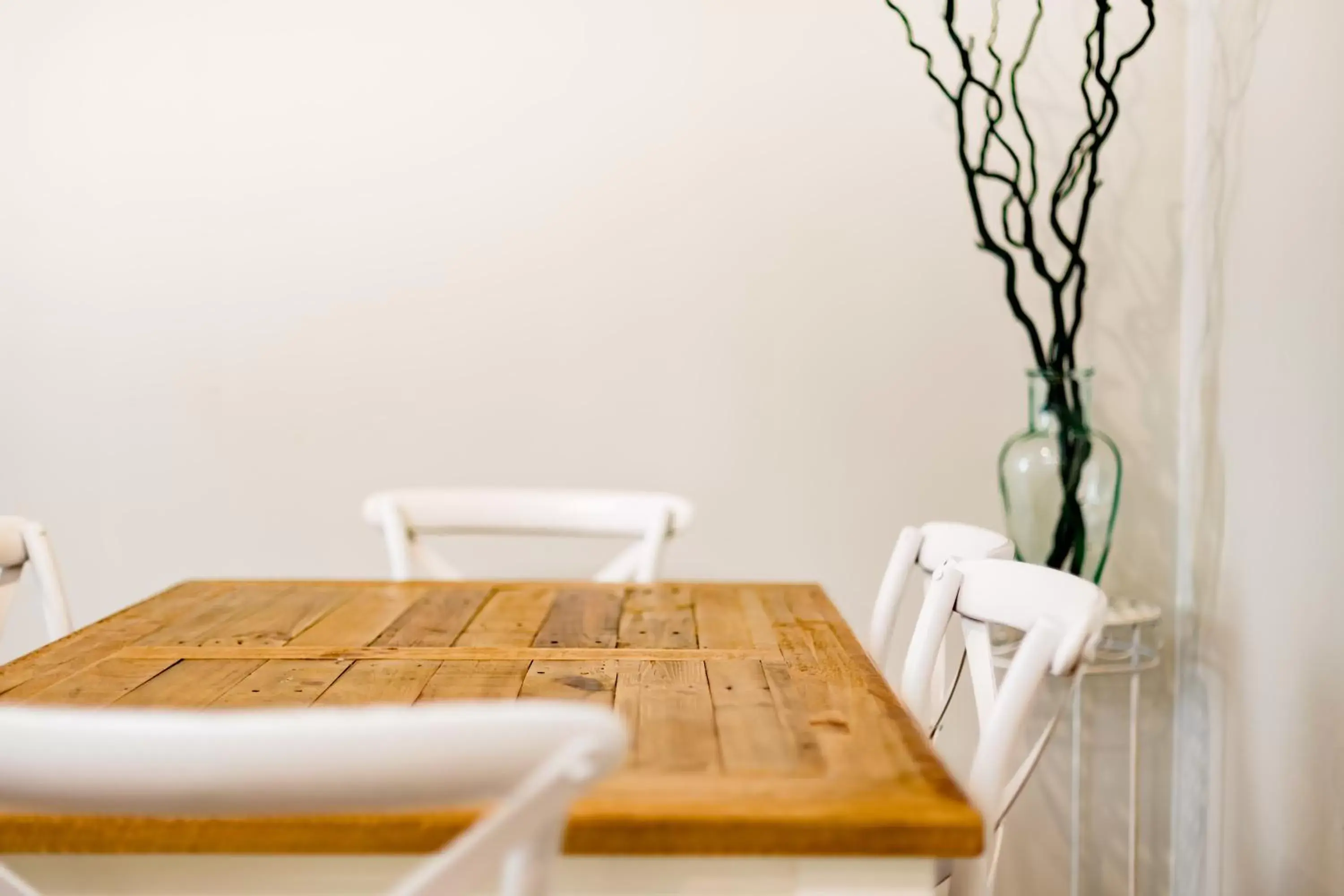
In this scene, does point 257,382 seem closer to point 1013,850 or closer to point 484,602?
point 484,602

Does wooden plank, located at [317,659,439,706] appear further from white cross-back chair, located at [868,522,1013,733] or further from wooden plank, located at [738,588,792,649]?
white cross-back chair, located at [868,522,1013,733]

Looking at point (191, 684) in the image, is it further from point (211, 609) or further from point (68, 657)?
point (211, 609)

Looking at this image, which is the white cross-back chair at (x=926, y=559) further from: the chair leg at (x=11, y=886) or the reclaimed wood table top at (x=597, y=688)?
the chair leg at (x=11, y=886)

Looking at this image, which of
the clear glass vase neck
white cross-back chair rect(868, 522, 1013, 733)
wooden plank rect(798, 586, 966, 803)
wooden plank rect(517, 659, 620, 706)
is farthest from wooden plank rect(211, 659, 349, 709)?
the clear glass vase neck

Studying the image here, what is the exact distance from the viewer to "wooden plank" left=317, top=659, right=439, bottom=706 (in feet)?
4.08

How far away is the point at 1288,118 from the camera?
2160 mm

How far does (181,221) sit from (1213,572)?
7.26 ft

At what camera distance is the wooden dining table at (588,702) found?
90cm

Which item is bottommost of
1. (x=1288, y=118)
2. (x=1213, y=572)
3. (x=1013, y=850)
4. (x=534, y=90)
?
(x=1013, y=850)

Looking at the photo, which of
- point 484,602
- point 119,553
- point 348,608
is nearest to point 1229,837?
point 484,602

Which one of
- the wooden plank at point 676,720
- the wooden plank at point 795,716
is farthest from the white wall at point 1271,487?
the wooden plank at point 676,720

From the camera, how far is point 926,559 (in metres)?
1.73

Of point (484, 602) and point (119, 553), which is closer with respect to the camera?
point (484, 602)

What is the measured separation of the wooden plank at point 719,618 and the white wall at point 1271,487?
936mm
